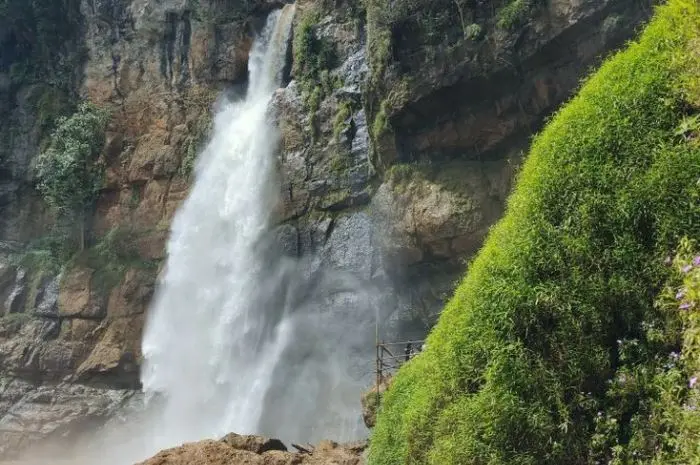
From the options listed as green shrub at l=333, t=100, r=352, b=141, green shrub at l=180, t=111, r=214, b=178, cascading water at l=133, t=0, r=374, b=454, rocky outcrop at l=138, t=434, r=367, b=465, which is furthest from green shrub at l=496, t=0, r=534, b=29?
green shrub at l=180, t=111, r=214, b=178

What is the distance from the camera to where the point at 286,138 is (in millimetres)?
22547

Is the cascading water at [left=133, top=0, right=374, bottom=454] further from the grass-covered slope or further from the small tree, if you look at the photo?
the grass-covered slope

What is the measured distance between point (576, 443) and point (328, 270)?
1545cm

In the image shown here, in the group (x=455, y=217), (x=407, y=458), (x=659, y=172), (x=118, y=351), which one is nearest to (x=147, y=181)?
(x=118, y=351)

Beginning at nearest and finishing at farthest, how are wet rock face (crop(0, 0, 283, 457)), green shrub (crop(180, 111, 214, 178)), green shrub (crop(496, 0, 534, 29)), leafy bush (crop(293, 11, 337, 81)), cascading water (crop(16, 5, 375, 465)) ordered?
green shrub (crop(496, 0, 534, 29)), cascading water (crop(16, 5, 375, 465)), leafy bush (crop(293, 11, 337, 81)), wet rock face (crop(0, 0, 283, 457)), green shrub (crop(180, 111, 214, 178))

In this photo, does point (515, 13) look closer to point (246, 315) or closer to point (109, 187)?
point (246, 315)

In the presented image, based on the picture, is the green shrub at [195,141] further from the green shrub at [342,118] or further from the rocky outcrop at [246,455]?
the rocky outcrop at [246,455]

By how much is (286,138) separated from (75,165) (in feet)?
35.4

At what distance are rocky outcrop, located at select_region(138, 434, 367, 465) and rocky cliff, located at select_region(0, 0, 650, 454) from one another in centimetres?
741

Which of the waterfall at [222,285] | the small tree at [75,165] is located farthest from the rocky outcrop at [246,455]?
the small tree at [75,165]

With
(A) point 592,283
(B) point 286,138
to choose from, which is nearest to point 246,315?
(B) point 286,138

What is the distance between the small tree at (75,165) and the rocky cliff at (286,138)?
43cm

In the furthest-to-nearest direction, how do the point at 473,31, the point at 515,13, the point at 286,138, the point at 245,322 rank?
the point at 286,138 < the point at 245,322 < the point at 473,31 < the point at 515,13

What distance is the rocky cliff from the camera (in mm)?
17719
